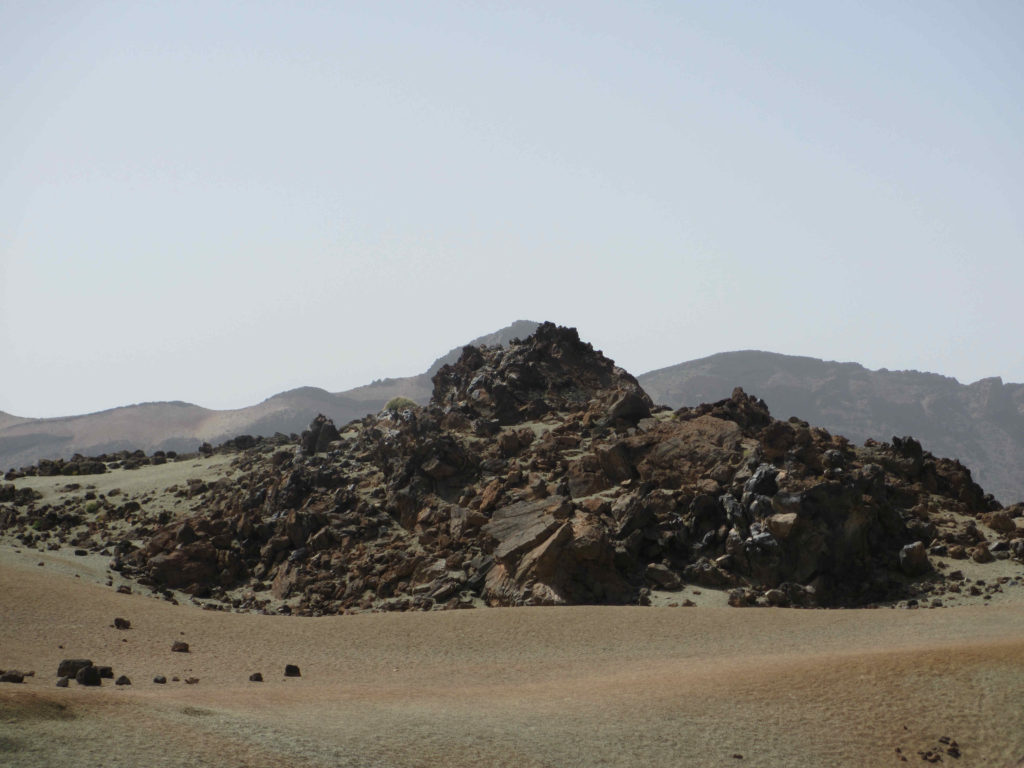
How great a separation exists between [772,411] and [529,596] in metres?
128

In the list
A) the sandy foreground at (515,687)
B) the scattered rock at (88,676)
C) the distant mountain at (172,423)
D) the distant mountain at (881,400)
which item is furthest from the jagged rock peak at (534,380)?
the distant mountain at (881,400)

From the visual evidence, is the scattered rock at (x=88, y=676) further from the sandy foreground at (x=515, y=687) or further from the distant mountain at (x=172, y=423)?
the distant mountain at (x=172, y=423)

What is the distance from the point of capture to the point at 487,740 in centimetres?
1323

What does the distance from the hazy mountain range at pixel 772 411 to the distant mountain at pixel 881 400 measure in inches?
6.4

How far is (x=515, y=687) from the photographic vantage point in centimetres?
1709

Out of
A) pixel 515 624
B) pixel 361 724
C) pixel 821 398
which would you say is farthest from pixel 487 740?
pixel 821 398

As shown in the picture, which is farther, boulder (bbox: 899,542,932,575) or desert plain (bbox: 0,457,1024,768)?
boulder (bbox: 899,542,932,575)

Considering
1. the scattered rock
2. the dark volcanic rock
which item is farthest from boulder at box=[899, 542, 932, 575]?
the scattered rock

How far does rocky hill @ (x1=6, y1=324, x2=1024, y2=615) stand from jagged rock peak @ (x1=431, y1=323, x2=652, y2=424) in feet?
0.66

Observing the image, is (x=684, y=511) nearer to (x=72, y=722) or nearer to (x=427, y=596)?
(x=427, y=596)

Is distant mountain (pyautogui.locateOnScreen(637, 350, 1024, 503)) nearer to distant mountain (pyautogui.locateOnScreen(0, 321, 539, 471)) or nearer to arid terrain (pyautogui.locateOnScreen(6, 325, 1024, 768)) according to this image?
distant mountain (pyautogui.locateOnScreen(0, 321, 539, 471))

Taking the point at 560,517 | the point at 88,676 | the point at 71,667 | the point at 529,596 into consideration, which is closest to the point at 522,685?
the point at 529,596

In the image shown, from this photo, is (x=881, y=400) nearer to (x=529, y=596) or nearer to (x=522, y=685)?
(x=529, y=596)

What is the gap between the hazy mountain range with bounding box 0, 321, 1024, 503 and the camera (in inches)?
5276
